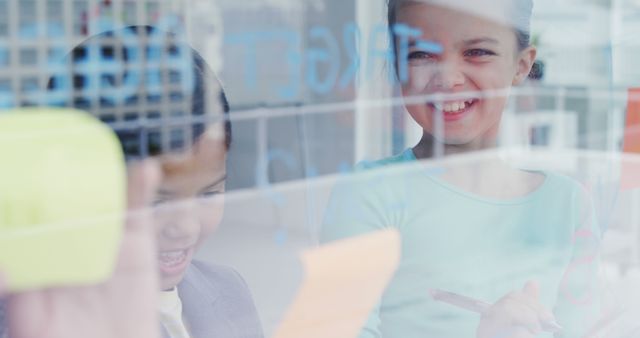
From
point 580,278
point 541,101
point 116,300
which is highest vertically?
point 541,101

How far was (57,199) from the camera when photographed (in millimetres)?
696

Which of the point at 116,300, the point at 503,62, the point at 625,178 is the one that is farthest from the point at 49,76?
the point at 625,178

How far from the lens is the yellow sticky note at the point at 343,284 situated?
98cm

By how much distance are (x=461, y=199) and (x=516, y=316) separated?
162 millimetres

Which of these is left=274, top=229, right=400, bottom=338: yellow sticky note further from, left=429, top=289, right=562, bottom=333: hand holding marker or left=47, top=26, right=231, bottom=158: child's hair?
left=47, top=26, right=231, bottom=158: child's hair

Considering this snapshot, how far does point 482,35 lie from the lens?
1.14m

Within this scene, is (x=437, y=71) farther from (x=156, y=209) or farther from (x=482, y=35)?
(x=156, y=209)

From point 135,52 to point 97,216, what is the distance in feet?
0.51

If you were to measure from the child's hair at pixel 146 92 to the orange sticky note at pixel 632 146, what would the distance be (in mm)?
894

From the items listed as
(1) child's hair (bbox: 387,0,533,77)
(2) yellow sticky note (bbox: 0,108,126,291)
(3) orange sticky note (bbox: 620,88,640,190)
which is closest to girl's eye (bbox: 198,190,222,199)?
(2) yellow sticky note (bbox: 0,108,126,291)

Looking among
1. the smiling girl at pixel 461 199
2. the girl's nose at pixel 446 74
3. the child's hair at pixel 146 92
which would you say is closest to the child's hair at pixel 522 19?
the smiling girl at pixel 461 199

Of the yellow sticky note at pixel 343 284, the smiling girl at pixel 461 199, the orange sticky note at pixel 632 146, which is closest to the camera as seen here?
the yellow sticky note at pixel 343 284

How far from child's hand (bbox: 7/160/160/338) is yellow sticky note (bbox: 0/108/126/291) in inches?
0.4

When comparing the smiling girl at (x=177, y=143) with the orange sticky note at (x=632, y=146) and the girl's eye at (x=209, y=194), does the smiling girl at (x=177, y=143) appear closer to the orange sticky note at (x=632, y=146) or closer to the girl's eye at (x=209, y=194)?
the girl's eye at (x=209, y=194)
